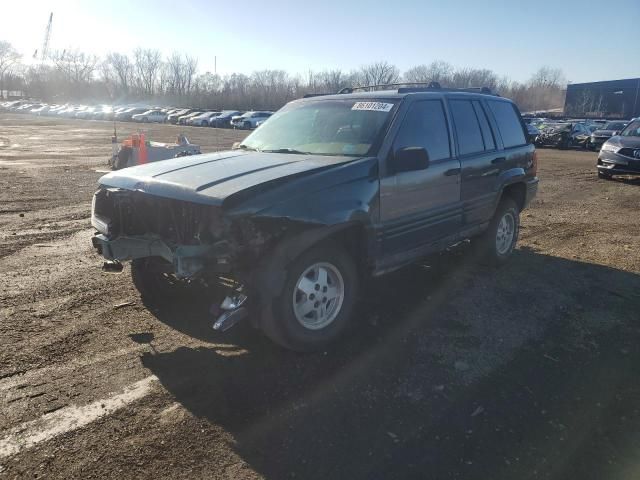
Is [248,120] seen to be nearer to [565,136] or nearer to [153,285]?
[565,136]

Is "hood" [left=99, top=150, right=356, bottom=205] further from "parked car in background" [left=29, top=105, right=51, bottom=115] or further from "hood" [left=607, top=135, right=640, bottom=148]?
"parked car in background" [left=29, top=105, right=51, bottom=115]

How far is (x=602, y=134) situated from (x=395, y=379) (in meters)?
28.5

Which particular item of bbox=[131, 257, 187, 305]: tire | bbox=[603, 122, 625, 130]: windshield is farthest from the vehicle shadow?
bbox=[603, 122, 625, 130]: windshield

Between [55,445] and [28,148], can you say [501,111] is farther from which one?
[28,148]

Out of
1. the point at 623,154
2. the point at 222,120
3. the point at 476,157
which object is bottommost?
the point at 222,120

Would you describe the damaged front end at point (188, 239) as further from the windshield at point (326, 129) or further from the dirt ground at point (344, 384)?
the windshield at point (326, 129)

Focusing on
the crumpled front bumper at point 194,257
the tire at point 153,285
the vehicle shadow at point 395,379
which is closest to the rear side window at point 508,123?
the vehicle shadow at point 395,379

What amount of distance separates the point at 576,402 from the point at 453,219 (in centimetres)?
231

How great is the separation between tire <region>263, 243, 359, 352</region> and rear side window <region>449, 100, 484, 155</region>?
211 cm

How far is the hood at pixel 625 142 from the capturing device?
44.7 ft

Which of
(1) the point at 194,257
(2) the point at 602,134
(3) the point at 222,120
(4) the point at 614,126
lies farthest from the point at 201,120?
(1) the point at 194,257

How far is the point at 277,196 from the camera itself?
3471 mm

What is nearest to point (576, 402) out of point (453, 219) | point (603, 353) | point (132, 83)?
point (603, 353)

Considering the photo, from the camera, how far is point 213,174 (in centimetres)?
382
